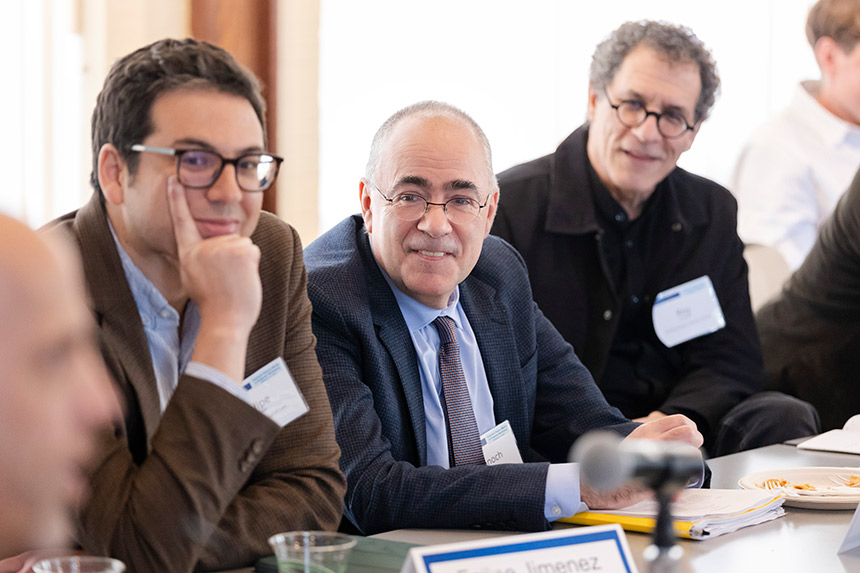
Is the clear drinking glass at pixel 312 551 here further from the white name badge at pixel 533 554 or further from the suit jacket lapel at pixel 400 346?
the suit jacket lapel at pixel 400 346

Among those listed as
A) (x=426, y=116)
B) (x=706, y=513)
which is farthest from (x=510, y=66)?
(x=706, y=513)

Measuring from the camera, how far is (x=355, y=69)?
4.25 metres

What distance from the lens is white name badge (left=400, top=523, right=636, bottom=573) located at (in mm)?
1237

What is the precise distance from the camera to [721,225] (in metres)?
3.65

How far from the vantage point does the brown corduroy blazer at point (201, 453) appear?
1575mm

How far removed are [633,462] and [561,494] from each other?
975 millimetres

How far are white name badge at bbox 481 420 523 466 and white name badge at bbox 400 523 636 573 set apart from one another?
36.9 inches

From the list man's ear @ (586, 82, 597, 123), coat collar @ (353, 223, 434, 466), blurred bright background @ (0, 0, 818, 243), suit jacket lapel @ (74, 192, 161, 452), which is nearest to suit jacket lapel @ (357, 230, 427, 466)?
coat collar @ (353, 223, 434, 466)

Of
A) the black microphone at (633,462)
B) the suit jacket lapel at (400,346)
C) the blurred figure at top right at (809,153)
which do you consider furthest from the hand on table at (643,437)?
the blurred figure at top right at (809,153)

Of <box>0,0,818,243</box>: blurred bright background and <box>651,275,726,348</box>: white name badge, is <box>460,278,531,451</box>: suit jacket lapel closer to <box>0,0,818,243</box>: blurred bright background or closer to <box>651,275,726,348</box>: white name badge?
<box>651,275,726,348</box>: white name badge

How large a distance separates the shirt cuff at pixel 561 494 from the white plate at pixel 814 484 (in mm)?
432

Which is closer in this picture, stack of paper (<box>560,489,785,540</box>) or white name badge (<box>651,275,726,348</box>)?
stack of paper (<box>560,489,785,540</box>)

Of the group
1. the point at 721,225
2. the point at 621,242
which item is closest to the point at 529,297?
the point at 621,242

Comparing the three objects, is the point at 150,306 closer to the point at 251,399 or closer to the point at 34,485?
the point at 251,399
